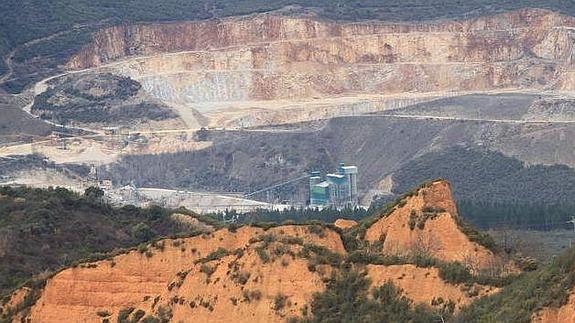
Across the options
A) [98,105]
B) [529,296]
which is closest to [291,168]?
[98,105]

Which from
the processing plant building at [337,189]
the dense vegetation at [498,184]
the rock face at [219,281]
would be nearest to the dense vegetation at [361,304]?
the rock face at [219,281]

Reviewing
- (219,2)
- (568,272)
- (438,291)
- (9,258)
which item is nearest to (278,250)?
(438,291)

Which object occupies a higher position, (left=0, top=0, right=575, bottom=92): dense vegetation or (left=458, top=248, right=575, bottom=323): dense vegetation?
(left=0, top=0, right=575, bottom=92): dense vegetation

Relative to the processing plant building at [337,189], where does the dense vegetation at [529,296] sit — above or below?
above

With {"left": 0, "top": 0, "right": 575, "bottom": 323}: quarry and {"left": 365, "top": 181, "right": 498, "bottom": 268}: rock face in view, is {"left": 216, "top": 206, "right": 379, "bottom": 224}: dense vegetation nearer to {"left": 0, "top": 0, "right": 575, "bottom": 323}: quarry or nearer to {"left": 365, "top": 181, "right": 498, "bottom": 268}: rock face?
{"left": 0, "top": 0, "right": 575, "bottom": 323}: quarry

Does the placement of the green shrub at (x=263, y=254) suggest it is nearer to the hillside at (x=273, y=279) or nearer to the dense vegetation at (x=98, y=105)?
the hillside at (x=273, y=279)

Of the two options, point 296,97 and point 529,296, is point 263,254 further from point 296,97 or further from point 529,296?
point 296,97

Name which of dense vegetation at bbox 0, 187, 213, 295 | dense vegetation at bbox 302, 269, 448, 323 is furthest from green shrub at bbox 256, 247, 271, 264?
dense vegetation at bbox 0, 187, 213, 295
